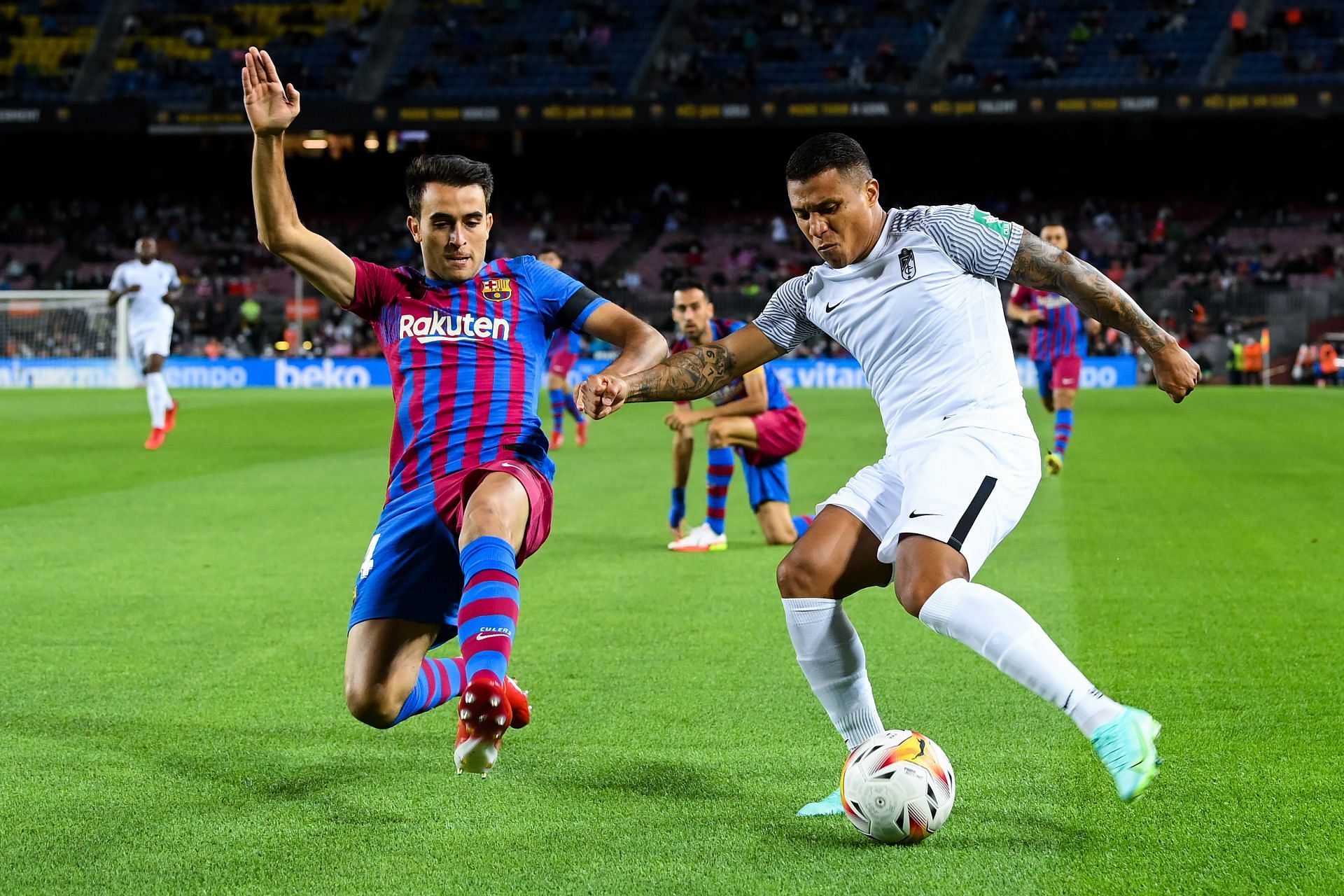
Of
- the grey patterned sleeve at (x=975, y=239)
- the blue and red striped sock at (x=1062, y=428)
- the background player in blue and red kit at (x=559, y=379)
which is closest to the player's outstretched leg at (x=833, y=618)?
the grey patterned sleeve at (x=975, y=239)

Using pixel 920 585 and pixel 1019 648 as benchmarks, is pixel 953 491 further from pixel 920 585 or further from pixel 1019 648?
pixel 1019 648


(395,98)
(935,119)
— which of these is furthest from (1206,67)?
(395,98)

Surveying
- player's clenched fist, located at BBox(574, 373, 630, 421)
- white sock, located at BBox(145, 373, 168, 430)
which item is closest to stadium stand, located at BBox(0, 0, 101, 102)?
white sock, located at BBox(145, 373, 168, 430)

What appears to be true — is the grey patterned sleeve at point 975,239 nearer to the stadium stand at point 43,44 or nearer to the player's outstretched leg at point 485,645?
the player's outstretched leg at point 485,645

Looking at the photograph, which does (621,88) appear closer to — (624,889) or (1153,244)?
(1153,244)

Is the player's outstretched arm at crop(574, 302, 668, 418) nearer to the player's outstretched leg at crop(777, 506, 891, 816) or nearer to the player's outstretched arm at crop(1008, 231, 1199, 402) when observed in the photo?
the player's outstretched leg at crop(777, 506, 891, 816)

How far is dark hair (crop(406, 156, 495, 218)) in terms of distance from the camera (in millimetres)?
4625

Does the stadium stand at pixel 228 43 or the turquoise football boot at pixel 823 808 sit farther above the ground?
the stadium stand at pixel 228 43

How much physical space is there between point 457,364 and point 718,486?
214 inches

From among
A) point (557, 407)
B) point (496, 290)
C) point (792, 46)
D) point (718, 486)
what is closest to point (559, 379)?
point (557, 407)

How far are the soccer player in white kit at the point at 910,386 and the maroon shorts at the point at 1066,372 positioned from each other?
11256mm

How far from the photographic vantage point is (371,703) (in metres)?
4.48

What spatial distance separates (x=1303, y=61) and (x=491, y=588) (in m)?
41.0

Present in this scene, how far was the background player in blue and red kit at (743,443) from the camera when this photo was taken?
955 centimetres
